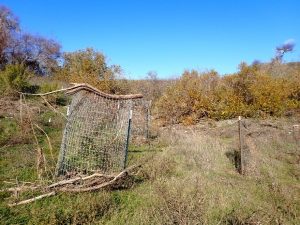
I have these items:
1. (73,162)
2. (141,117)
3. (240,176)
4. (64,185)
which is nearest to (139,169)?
(73,162)

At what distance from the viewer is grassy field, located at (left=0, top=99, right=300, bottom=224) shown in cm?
420

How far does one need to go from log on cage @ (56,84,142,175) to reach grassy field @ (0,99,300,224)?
1.58 feet

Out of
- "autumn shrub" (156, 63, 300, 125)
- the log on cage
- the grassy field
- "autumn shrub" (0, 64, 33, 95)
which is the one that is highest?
"autumn shrub" (0, 64, 33, 95)

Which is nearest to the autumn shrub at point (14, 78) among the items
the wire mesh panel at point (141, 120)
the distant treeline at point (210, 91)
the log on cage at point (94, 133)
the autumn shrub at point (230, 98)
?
the distant treeline at point (210, 91)

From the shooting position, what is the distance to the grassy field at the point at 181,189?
420 centimetres

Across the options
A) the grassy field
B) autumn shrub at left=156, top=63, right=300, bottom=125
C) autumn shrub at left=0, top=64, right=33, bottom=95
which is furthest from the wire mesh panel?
autumn shrub at left=0, top=64, right=33, bottom=95

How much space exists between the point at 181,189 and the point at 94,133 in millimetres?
2488

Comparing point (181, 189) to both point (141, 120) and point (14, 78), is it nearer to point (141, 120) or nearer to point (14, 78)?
point (141, 120)

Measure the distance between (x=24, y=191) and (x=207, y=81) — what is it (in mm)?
13666

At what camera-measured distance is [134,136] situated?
11633 mm

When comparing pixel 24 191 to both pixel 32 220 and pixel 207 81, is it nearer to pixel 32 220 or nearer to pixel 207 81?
pixel 32 220

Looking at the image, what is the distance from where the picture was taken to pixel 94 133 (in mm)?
6422

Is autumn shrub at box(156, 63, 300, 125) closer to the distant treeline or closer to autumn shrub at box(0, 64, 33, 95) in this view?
the distant treeline

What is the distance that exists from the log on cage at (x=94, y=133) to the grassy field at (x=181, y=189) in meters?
0.48
